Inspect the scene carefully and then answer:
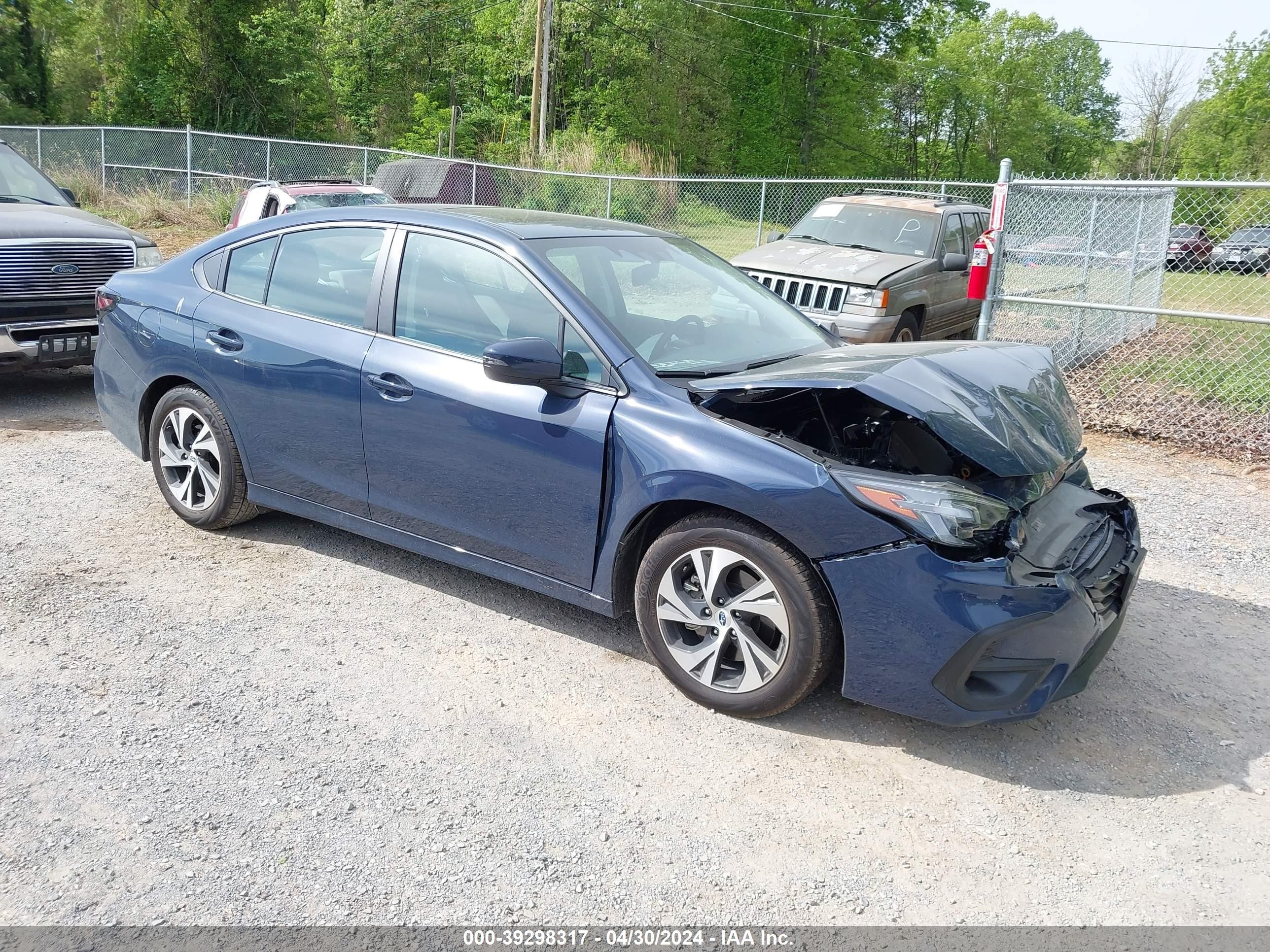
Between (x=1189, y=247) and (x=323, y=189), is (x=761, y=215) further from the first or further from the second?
(x=323, y=189)

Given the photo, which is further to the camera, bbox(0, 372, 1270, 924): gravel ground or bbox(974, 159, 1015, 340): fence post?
bbox(974, 159, 1015, 340): fence post

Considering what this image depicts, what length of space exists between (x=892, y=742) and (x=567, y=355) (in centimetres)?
184

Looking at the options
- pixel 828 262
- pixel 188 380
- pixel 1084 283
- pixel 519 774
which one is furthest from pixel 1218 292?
pixel 519 774

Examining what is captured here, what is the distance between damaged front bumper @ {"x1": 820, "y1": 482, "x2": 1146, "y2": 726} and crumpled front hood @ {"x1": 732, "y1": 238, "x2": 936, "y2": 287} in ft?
21.0

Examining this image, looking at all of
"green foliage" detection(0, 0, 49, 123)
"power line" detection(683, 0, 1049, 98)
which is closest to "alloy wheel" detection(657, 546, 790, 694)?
"green foliage" detection(0, 0, 49, 123)

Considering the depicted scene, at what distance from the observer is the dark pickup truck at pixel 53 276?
7.36m

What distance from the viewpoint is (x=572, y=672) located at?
4004mm

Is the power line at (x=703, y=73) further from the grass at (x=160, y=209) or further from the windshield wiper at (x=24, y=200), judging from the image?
the windshield wiper at (x=24, y=200)

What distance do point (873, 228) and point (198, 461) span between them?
7590 mm

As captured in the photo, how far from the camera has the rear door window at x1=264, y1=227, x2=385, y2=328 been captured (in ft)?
14.8

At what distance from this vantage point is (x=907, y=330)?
986 centimetres

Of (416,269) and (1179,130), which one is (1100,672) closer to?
(416,269)

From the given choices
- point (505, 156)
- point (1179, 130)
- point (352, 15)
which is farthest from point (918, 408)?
point (1179, 130)

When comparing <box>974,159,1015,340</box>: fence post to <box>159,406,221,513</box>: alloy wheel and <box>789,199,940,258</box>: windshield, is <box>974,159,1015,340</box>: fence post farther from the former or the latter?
<box>159,406,221,513</box>: alloy wheel
